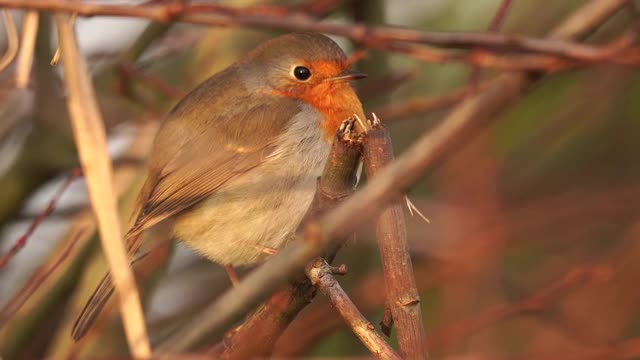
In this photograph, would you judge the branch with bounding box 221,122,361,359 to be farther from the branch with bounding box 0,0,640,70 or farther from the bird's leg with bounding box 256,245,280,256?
the bird's leg with bounding box 256,245,280,256

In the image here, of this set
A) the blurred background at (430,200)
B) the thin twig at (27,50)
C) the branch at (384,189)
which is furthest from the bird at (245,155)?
the branch at (384,189)

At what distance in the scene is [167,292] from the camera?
188 inches

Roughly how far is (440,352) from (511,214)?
0.70 meters

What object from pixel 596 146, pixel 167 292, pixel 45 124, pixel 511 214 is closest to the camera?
pixel 45 124

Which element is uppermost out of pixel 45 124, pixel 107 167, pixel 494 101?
pixel 45 124

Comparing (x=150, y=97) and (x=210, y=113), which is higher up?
(x=150, y=97)

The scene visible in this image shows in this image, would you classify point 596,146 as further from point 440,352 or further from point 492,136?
point 440,352

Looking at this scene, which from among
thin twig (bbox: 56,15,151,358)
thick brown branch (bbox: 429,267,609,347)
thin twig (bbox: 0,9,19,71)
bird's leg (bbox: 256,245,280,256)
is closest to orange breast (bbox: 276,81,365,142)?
bird's leg (bbox: 256,245,280,256)

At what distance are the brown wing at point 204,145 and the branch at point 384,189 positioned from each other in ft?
6.33

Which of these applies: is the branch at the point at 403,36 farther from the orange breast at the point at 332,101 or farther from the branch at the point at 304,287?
the orange breast at the point at 332,101

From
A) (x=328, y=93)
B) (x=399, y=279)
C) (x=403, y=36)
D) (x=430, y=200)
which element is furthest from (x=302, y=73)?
(x=403, y=36)

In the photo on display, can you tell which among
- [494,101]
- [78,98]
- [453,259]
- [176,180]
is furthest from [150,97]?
[494,101]

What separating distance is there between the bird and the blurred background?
0.29 metres

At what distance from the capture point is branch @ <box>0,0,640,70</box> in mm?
1838
